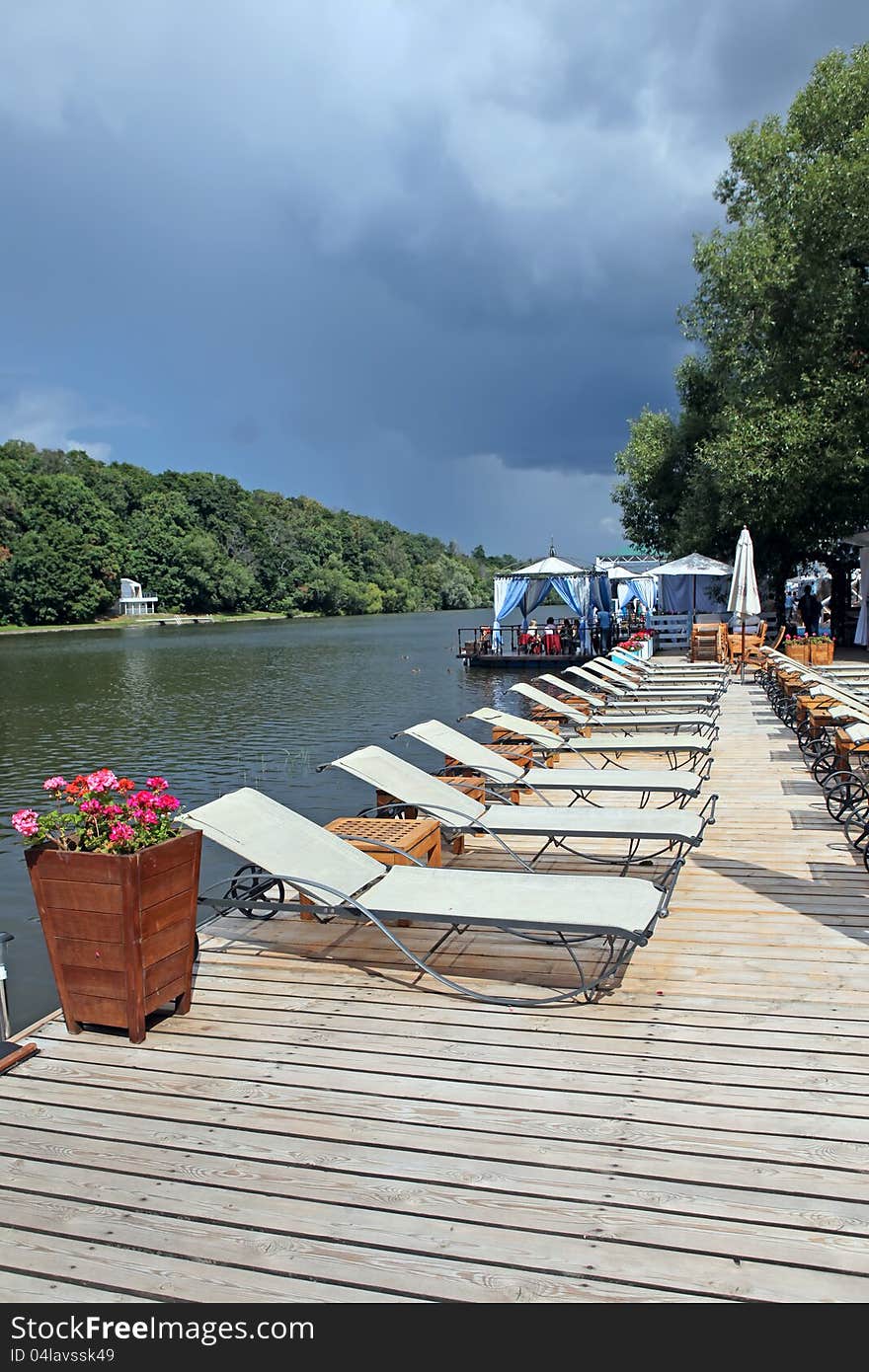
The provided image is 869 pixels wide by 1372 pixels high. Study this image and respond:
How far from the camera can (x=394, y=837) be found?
15.8ft

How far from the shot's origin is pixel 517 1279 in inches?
79.1

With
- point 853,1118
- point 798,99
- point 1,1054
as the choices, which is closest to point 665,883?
point 853,1118

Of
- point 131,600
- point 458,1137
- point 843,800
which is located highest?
point 131,600

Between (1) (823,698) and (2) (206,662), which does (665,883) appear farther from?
(2) (206,662)

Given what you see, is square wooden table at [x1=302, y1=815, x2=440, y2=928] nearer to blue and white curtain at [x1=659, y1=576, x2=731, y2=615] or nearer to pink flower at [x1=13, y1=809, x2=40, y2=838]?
pink flower at [x1=13, y1=809, x2=40, y2=838]

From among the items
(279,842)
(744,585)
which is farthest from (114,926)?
(744,585)

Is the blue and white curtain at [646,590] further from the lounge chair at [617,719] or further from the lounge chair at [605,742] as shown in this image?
the lounge chair at [605,742]

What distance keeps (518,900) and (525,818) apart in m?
1.49

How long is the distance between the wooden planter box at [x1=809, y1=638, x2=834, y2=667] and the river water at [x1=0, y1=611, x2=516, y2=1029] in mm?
6556

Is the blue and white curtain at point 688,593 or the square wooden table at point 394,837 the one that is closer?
the square wooden table at point 394,837

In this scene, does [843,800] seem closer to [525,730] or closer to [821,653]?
[525,730]

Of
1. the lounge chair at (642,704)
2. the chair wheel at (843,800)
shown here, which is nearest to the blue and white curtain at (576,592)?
the lounge chair at (642,704)

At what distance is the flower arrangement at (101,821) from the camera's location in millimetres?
3180

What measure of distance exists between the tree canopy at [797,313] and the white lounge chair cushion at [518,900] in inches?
664
